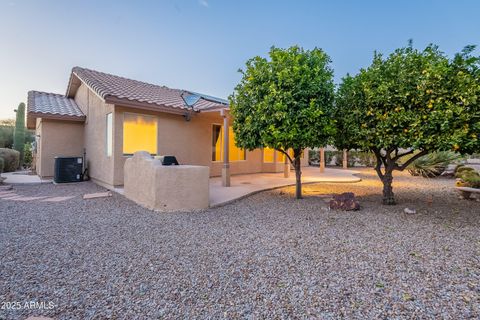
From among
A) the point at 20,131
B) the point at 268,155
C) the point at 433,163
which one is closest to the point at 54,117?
the point at 20,131

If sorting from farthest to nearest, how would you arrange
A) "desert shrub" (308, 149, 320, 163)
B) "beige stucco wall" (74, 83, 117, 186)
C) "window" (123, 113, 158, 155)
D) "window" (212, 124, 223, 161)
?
1. "desert shrub" (308, 149, 320, 163)
2. "window" (212, 124, 223, 161)
3. "beige stucco wall" (74, 83, 117, 186)
4. "window" (123, 113, 158, 155)

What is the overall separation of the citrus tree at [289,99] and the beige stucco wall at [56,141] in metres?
9.21

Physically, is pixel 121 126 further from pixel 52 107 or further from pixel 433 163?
pixel 433 163

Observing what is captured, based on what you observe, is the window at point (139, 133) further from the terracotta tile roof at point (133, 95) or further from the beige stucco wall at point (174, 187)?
the beige stucco wall at point (174, 187)

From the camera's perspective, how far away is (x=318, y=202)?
7250 millimetres

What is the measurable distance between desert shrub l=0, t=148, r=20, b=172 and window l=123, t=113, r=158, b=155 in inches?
399

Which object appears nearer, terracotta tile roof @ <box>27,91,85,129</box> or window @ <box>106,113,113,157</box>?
window @ <box>106,113,113,157</box>

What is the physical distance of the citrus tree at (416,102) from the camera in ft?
16.0

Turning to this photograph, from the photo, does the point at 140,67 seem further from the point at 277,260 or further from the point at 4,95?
the point at 277,260

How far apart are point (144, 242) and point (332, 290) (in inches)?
115

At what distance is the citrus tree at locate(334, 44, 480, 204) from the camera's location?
191 inches

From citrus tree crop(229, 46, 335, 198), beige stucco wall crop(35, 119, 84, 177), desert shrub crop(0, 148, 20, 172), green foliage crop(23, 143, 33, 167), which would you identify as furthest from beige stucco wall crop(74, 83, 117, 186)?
green foliage crop(23, 143, 33, 167)

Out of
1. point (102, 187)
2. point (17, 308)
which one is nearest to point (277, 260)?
point (17, 308)

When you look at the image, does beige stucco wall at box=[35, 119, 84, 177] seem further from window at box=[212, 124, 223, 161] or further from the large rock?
the large rock
